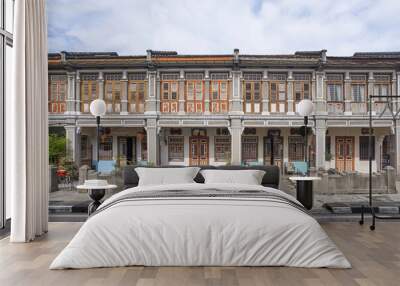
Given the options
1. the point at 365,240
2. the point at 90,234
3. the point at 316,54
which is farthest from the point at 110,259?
the point at 316,54

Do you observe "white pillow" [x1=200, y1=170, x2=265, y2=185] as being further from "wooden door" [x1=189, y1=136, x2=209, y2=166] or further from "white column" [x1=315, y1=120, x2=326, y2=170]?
"white column" [x1=315, y1=120, x2=326, y2=170]

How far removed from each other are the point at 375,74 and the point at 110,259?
4.68m

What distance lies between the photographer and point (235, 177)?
4230 millimetres

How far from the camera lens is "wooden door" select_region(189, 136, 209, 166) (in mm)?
5531

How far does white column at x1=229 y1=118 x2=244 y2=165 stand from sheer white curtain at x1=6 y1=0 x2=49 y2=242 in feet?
9.72

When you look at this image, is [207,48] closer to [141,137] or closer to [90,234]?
[141,137]

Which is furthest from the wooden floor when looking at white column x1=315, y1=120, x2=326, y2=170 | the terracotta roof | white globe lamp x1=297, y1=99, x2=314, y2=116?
the terracotta roof

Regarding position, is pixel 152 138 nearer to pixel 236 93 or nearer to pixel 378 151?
pixel 236 93

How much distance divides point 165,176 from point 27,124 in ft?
5.47

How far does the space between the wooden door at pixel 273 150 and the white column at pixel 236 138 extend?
42cm

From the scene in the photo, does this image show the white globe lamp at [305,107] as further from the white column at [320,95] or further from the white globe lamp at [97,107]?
the white globe lamp at [97,107]

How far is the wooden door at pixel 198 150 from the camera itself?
18.1 ft

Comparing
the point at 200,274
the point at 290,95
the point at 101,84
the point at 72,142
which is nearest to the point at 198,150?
the point at 290,95

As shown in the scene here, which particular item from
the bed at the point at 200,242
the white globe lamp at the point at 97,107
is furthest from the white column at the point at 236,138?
A: the bed at the point at 200,242
